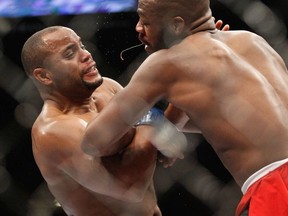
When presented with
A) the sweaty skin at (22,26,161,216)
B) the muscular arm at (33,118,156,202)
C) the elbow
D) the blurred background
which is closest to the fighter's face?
the sweaty skin at (22,26,161,216)

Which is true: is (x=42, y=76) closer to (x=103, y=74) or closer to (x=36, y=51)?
(x=36, y=51)

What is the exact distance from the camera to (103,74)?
291 centimetres

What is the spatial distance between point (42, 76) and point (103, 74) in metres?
1.07

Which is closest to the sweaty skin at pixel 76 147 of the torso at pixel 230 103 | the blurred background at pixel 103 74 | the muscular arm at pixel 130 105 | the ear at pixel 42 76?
the ear at pixel 42 76

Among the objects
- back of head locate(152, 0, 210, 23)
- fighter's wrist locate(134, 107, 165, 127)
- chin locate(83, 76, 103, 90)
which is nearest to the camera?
back of head locate(152, 0, 210, 23)

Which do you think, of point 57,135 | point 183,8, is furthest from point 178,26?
point 57,135

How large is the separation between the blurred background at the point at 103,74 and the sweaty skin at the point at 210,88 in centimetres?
100

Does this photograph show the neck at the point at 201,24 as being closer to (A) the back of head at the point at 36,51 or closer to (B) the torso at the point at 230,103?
(B) the torso at the point at 230,103

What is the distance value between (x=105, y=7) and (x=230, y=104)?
1.21m

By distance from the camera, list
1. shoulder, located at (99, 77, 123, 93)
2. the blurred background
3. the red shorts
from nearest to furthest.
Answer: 1. the red shorts
2. shoulder, located at (99, 77, 123, 93)
3. the blurred background

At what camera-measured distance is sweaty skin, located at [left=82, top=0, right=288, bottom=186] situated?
1.44 metres

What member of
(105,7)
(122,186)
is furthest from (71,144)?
(105,7)

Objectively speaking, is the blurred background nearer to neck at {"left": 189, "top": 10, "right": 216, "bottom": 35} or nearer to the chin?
the chin

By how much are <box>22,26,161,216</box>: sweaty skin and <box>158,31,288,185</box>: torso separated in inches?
9.9
